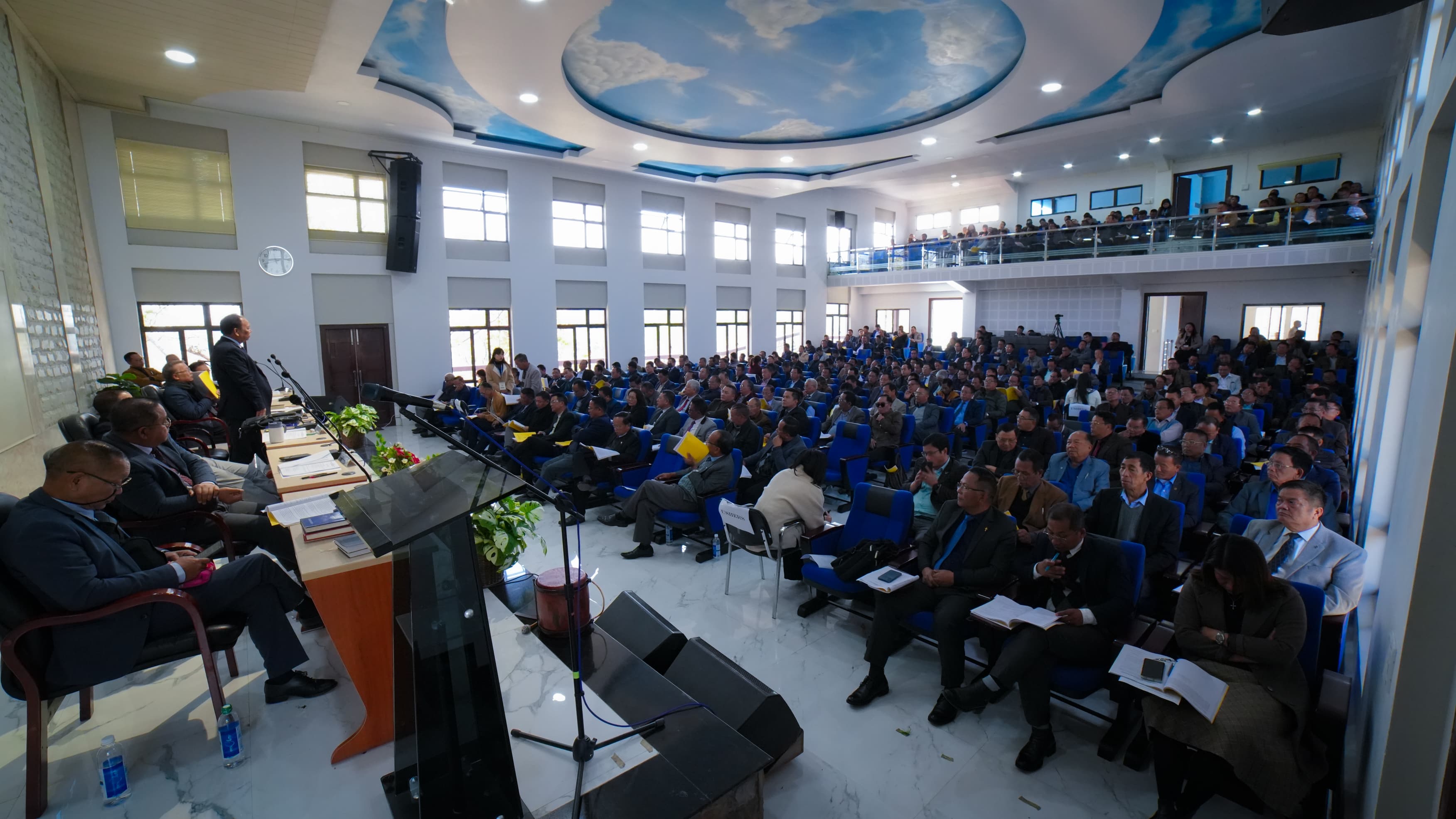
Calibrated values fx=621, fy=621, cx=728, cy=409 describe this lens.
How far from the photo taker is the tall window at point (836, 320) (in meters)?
20.1

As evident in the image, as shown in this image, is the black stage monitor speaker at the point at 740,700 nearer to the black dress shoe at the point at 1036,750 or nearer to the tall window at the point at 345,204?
the black dress shoe at the point at 1036,750

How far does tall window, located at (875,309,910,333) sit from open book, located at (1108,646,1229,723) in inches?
751

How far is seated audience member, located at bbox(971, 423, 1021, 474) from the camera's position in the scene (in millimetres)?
5109

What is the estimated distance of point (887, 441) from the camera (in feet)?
21.9

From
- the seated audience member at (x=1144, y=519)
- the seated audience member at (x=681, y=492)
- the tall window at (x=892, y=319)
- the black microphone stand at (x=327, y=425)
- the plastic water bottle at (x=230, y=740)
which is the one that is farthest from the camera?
the tall window at (x=892, y=319)

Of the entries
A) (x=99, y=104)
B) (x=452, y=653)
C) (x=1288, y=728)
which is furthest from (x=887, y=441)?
(x=99, y=104)

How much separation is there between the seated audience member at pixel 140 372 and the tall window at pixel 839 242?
16.2m

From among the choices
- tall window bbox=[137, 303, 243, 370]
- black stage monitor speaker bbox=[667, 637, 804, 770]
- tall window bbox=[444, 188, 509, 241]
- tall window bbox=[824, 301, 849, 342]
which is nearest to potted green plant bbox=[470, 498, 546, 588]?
black stage monitor speaker bbox=[667, 637, 804, 770]

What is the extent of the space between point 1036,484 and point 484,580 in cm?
334

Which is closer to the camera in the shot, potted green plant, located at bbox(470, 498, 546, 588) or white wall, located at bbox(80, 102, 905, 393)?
potted green plant, located at bbox(470, 498, 546, 588)

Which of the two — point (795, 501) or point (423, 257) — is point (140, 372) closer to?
point (423, 257)

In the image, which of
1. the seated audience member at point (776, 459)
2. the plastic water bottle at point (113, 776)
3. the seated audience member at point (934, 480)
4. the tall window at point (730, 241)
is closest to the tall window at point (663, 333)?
the tall window at point (730, 241)

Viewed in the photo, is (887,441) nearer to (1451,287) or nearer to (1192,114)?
(1451,287)

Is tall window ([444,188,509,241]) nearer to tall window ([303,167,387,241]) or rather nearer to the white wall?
the white wall
